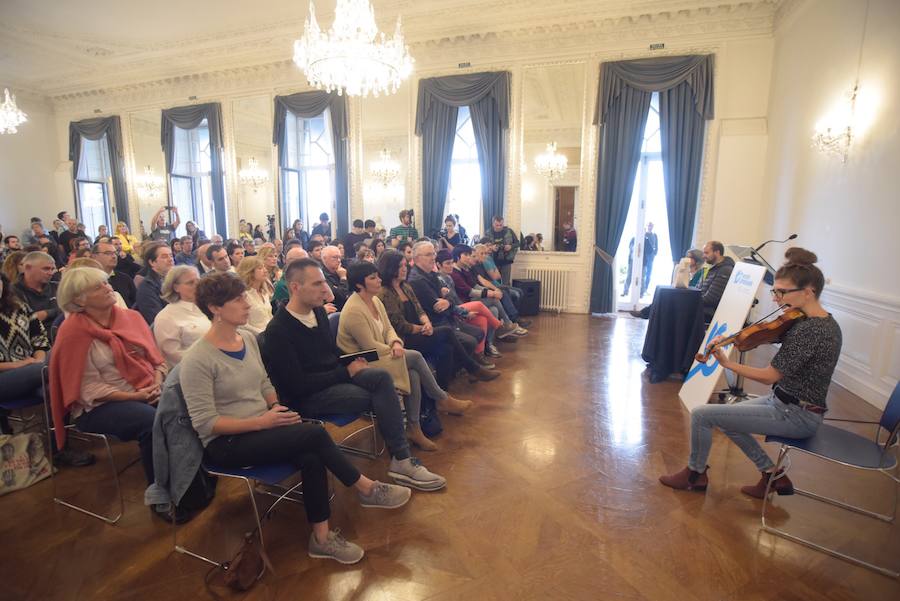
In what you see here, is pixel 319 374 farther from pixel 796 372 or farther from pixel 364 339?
pixel 796 372

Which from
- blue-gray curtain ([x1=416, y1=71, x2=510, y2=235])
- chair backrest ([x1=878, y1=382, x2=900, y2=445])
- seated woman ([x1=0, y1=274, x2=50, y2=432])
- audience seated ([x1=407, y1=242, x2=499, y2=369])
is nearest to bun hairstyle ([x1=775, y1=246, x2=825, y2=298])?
chair backrest ([x1=878, y1=382, x2=900, y2=445])

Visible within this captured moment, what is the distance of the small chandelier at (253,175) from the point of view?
9.51m

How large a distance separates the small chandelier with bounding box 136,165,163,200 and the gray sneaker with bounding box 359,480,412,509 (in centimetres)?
1066

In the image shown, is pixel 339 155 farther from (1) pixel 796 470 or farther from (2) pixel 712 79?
(1) pixel 796 470

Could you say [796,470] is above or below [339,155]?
below

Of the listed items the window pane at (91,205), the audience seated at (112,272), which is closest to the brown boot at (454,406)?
the audience seated at (112,272)

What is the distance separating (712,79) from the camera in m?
6.26

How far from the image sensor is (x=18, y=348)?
8.95ft

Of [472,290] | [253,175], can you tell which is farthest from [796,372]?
[253,175]

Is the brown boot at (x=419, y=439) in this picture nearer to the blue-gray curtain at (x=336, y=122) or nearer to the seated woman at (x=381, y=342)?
the seated woman at (x=381, y=342)

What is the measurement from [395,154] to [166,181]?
4.95 metres

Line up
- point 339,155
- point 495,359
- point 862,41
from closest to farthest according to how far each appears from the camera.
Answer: point 862,41, point 495,359, point 339,155

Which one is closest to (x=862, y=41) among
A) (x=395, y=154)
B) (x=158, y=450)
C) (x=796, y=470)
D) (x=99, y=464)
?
(x=796, y=470)

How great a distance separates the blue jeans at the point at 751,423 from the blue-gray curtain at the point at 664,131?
15.9ft
